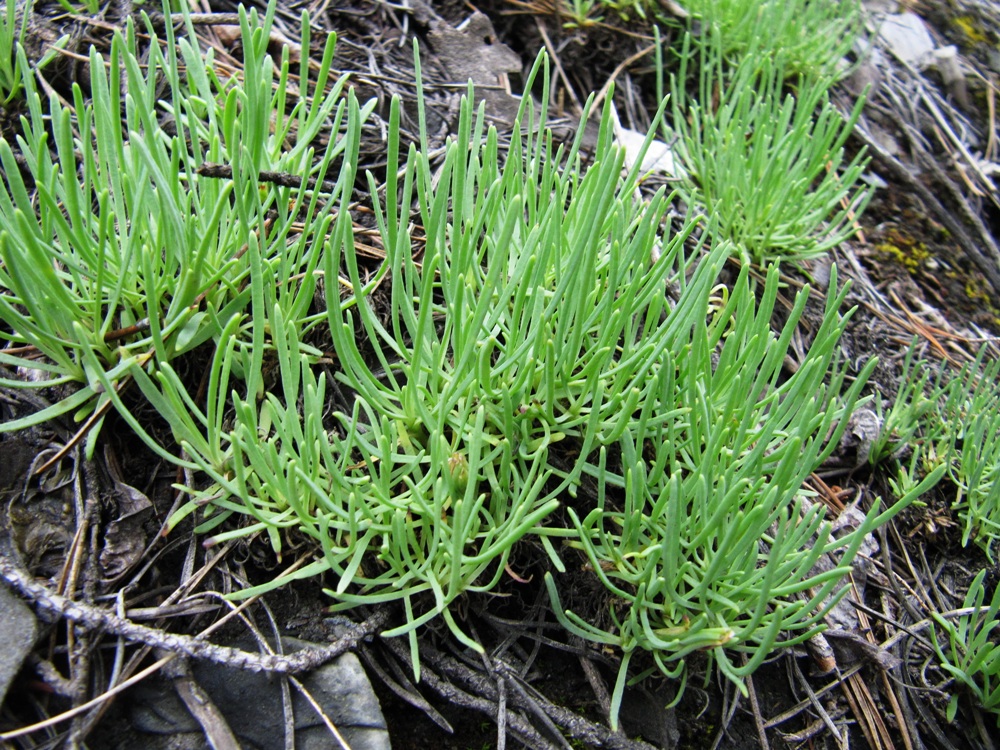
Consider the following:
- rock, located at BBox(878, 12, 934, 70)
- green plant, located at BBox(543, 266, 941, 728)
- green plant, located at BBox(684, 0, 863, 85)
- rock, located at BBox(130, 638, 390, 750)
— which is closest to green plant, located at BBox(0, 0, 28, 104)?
rock, located at BBox(130, 638, 390, 750)

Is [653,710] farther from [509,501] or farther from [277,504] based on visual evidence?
[277,504]

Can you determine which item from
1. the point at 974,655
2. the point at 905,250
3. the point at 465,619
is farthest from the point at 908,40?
the point at 465,619

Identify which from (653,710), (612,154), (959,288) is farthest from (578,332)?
(959,288)

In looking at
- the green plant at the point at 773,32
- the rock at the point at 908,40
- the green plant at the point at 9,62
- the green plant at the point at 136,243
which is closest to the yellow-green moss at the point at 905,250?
the green plant at the point at 773,32

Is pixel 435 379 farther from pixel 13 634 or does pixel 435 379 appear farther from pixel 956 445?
pixel 956 445

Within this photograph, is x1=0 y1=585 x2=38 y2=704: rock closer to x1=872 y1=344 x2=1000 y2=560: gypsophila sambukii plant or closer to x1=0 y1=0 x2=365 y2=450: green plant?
x1=0 y1=0 x2=365 y2=450: green plant

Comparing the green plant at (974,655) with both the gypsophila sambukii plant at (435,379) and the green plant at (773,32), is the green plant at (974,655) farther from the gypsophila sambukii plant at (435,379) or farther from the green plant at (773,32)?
the green plant at (773,32)
